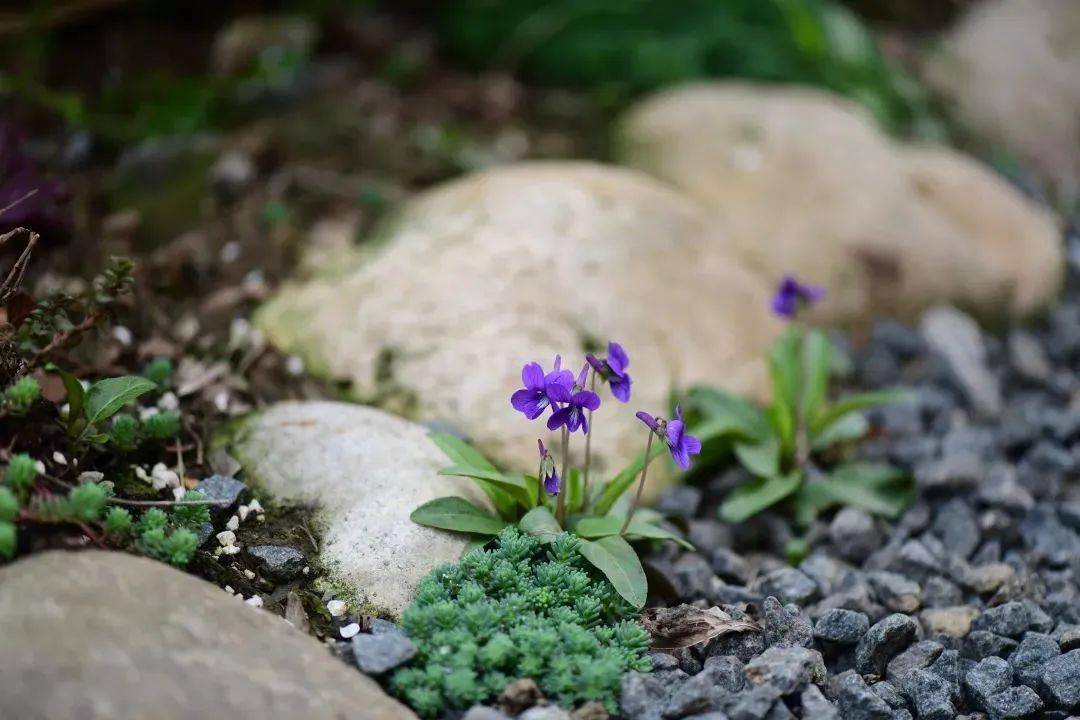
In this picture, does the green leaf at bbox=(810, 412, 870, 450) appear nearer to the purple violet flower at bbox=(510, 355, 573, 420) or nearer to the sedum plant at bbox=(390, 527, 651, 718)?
the sedum plant at bbox=(390, 527, 651, 718)

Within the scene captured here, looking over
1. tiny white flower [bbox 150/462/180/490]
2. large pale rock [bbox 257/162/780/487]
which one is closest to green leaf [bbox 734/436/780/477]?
large pale rock [bbox 257/162/780/487]

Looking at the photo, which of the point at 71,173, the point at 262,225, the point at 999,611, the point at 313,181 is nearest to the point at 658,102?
the point at 313,181

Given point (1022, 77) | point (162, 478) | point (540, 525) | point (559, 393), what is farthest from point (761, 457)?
point (1022, 77)

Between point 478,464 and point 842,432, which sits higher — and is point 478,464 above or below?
below

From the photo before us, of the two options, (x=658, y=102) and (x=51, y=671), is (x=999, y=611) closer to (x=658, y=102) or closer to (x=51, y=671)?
(x=51, y=671)

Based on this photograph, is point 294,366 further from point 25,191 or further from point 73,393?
point 25,191

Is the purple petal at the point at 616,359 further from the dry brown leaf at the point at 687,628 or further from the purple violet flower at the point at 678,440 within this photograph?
the dry brown leaf at the point at 687,628
